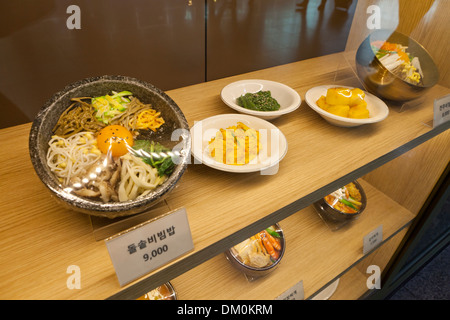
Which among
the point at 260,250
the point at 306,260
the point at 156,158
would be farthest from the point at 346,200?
the point at 156,158

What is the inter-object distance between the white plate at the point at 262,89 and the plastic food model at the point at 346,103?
0.11m

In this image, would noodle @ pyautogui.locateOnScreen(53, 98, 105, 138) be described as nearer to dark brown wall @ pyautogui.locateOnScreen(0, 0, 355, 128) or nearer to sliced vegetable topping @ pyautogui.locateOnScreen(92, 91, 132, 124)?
sliced vegetable topping @ pyautogui.locateOnScreen(92, 91, 132, 124)

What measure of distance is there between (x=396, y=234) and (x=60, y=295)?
1852 millimetres

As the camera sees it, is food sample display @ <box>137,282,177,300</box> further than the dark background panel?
Yes

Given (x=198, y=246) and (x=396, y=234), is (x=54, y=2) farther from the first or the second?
(x=396, y=234)

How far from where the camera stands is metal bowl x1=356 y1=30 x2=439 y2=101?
1195 millimetres

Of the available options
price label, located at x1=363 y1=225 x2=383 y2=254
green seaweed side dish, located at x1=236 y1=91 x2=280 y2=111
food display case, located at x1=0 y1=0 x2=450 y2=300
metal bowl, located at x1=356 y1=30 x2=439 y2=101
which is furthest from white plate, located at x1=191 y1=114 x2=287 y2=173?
price label, located at x1=363 y1=225 x2=383 y2=254

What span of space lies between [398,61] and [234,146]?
852 mm

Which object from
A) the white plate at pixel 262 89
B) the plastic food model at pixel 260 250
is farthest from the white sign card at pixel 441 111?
the plastic food model at pixel 260 250

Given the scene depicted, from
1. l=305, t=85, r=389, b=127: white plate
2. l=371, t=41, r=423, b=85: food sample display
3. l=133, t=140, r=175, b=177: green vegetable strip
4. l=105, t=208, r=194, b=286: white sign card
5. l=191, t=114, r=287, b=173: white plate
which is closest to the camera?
l=105, t=208, r=194, b=286: white sign card

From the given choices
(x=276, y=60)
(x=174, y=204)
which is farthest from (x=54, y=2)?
(x=276, y=60)

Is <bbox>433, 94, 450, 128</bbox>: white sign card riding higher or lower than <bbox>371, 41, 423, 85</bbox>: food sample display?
lower

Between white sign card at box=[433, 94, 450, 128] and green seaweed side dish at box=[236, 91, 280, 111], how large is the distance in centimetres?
61

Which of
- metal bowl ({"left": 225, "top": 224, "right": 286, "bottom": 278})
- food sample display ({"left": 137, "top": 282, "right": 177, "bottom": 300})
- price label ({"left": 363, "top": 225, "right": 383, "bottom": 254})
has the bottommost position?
price label ({"left": 363, "top": 225, "right": 383, "bottom": 254})
